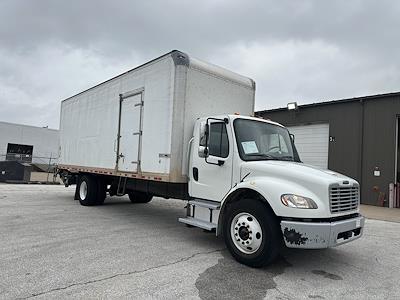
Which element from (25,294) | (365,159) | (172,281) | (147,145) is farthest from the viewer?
(365,159)

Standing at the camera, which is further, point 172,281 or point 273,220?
point 273,220

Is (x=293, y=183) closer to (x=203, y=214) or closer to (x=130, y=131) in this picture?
(x=203, y=214)

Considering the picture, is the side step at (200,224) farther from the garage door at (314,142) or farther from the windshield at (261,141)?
the garage door at (314,142)

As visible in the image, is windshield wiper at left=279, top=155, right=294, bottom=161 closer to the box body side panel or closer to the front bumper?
the front bumper

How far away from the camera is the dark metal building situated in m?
15.7

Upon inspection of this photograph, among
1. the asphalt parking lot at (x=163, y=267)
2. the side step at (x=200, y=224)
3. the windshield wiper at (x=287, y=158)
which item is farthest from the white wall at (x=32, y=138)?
the windshield wiper at (x=287, y=158)

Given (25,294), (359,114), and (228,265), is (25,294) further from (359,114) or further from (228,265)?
(359,114)

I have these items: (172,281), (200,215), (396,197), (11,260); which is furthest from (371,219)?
(11,260)

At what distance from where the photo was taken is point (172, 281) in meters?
4.65

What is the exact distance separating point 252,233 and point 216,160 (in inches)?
59.8

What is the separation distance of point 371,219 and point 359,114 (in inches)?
260

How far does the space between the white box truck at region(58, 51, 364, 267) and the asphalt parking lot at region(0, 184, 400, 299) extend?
1.70 ft

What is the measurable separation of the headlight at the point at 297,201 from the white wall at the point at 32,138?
42429mm

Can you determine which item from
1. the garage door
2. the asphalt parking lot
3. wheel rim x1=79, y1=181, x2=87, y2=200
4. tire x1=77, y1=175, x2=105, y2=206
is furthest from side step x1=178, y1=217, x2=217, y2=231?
the garage door
